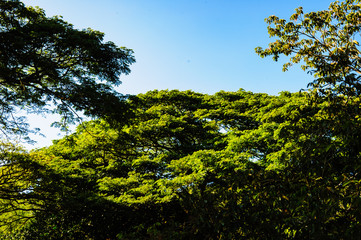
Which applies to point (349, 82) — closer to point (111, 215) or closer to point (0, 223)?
point (111, 215)

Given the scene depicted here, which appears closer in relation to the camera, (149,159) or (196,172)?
(196,172)

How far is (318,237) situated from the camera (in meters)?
2.42

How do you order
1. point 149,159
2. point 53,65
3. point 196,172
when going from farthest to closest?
point 149,159 < point 196,172 < point 53,65

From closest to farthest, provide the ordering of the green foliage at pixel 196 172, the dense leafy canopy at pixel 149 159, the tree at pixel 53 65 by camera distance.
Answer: the green foliage at pixel 196 172 < the tree at pixel 53 65 < the dense leafy canopy at pixel 149 159

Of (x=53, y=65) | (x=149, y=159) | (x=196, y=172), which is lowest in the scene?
(x=196, y=172)

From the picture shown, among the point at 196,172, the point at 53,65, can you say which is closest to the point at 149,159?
the point at 196,172

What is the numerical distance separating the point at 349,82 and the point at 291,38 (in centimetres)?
955

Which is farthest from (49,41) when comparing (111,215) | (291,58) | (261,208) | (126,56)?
(291,58)

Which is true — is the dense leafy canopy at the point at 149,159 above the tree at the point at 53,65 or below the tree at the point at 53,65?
below

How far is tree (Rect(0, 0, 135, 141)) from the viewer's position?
6.80m

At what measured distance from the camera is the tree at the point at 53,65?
6.80m

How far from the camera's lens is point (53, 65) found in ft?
24.7

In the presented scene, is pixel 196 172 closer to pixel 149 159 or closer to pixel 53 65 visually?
pixel 149 159

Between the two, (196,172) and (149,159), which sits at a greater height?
(149,159)
